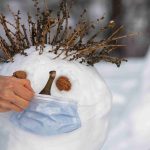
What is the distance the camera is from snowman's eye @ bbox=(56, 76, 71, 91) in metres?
1.12

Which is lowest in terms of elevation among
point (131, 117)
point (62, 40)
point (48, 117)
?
point (131, 117)

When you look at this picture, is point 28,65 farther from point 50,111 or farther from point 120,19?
point 120,19

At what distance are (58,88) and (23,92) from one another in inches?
3.7

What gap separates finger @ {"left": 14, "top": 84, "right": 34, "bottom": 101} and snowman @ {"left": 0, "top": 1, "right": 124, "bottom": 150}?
0.07 ft

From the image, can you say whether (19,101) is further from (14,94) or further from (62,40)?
(62,40)

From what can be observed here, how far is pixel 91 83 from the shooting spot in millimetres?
1174

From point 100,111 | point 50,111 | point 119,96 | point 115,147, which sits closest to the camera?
point 50,111

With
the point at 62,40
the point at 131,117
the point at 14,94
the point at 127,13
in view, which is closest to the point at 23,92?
the point at 14,94

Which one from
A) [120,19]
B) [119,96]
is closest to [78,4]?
[120,19]

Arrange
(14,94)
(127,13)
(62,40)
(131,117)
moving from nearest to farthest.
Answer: (14,94) < (62,40) < (131,117) < (127,13)

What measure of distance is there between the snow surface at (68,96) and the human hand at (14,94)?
2.2 inches

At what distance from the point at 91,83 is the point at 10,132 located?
218mm

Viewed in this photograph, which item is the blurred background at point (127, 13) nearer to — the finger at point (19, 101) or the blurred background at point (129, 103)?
the blurred background at point (129, 103)

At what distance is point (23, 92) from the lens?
1.06m
